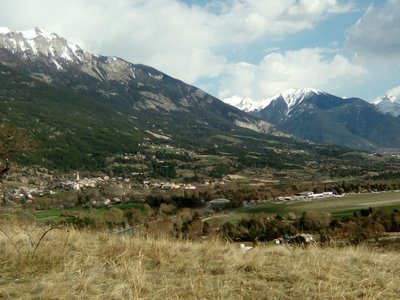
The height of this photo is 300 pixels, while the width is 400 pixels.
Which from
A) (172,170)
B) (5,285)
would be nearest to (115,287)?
(5,285)

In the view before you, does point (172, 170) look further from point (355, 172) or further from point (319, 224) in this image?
point (319, 224)

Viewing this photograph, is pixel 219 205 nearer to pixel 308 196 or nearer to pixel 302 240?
pixel 308 196

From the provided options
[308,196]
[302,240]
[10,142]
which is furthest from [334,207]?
[10,142]

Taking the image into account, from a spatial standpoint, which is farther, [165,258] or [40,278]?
[165,258]

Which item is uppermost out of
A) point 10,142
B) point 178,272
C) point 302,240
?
point 10,142

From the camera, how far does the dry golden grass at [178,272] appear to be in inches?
205

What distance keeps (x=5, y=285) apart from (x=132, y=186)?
143 meters

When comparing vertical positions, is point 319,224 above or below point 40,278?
below

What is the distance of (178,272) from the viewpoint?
6312 millimetres

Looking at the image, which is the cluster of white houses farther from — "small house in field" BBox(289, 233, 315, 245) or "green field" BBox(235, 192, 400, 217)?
"small house in field" BBox(289, 233, 315, 245)

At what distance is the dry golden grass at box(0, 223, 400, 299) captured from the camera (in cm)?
520

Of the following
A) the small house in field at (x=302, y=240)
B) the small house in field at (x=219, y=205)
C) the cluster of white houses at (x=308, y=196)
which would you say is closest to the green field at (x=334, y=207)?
the small house in field at (x=219, y=205)

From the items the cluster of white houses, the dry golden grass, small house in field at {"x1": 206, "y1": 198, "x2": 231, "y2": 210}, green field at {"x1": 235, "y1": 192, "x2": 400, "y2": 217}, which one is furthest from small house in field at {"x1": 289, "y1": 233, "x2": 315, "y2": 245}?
the cluster of white houses

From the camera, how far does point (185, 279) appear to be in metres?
5.73
